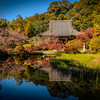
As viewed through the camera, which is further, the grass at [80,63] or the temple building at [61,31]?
the temple building at [61,31]

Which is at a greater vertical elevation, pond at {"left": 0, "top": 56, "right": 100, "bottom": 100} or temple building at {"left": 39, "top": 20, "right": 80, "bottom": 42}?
temple building at {"left": 39, "top": 20, "right": 80, "bottom": 42}

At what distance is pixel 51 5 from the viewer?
85.9ft

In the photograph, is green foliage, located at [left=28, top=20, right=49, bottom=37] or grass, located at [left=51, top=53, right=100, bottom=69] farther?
green foliage, located at [left=28, top=20, right=49, bottom=37]

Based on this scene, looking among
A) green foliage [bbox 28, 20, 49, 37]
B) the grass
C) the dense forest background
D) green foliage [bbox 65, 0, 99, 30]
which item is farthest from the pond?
green foliage [bbox 28, 20, 49, 37]

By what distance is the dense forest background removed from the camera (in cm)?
2181

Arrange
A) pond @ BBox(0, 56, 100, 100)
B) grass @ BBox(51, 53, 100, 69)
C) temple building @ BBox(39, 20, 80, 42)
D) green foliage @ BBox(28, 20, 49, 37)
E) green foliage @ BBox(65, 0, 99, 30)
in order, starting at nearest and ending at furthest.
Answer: pond @ BBox(0, 56, 100, 100)
grass @ BBox(51, 53, 100, 69)
temple building @ BBox(39, 20, 80, 42)
green foliage @ BBox(65, 0, 99, 30)
green foliage @ BBox(28, 20, 49, 37)

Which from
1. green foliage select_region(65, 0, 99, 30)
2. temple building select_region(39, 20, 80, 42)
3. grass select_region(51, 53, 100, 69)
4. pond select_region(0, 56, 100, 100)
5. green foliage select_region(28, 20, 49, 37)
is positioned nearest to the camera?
pond select_region(0, 56, 100, 100)

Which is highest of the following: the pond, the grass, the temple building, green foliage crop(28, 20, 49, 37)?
green foliage crop(28, 20, 49, 37)

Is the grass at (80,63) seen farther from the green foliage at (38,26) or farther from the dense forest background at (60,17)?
the green foliage at (38,26)

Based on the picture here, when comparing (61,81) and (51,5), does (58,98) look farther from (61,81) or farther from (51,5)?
(51,5)

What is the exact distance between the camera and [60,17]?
990 inches

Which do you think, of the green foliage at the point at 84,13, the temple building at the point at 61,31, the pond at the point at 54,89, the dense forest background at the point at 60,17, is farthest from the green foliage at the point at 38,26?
the pond at the point at 54,89

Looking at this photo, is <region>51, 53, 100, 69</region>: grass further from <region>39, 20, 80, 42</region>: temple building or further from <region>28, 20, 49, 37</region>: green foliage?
<region>28, 20, 49, 37</region>: green foliage

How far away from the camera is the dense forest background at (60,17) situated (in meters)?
21.8
